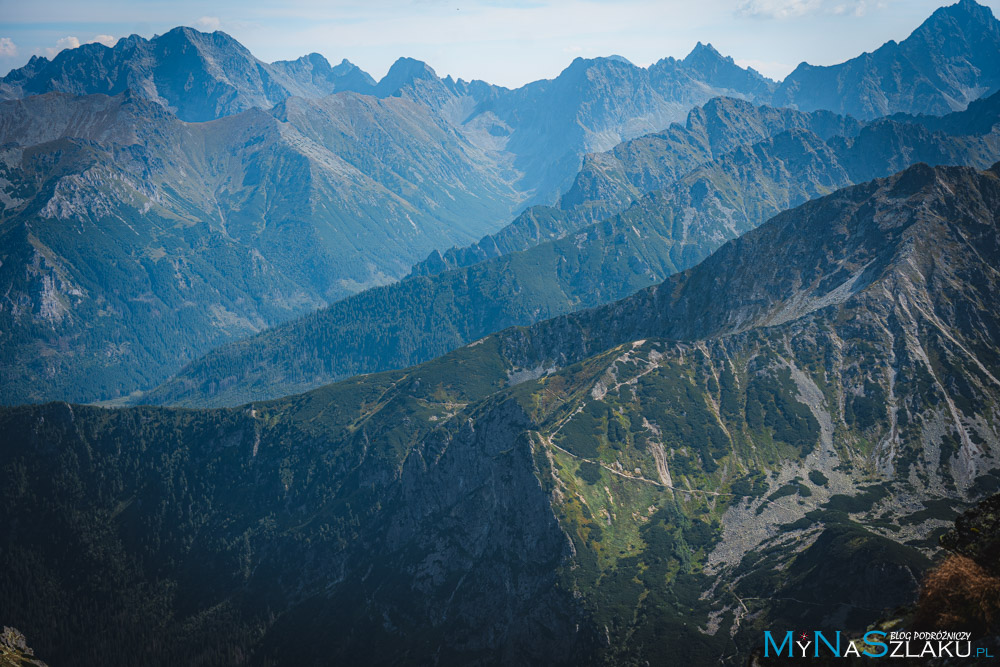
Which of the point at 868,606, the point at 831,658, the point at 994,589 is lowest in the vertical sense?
the point at 868,606

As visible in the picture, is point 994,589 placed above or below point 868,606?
above

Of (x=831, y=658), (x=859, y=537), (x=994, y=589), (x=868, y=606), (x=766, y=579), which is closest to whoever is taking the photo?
(x=994, y=589)

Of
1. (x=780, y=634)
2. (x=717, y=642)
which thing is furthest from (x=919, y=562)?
(x=717, y=642)

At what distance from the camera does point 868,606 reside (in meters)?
163

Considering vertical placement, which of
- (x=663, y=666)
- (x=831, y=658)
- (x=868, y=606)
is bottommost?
(x=663, y=666)

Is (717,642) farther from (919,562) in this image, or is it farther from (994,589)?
(994,589)

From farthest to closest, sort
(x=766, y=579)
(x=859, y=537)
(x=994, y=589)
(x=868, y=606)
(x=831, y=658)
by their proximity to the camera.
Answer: (x=766, y=579) → (x=859, y=537) → (x=868, y=606) → (x=831, y=658) → (x=994, y=589)

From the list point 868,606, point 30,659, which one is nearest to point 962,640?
point 868,606

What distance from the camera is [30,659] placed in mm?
183625

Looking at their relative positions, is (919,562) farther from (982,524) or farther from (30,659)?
(30,659)

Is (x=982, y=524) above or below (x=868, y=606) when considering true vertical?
above

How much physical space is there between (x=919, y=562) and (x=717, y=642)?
56006 mm

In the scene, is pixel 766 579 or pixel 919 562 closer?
pixel 919 562

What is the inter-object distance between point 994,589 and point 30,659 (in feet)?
735
